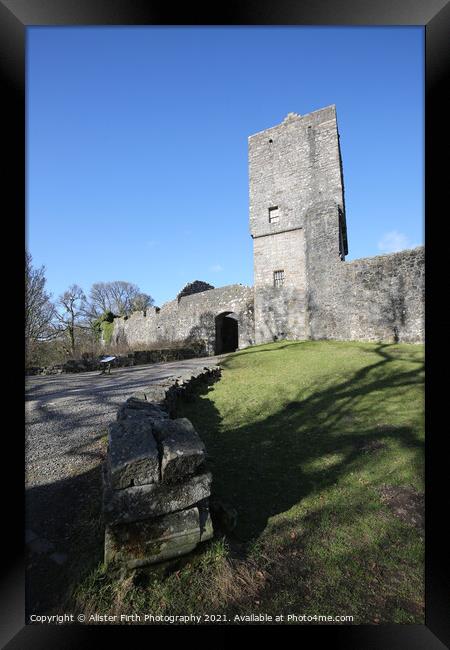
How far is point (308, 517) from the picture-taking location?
276 centimetres

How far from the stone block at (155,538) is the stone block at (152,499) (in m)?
0.06

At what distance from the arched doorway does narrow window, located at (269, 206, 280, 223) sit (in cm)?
623

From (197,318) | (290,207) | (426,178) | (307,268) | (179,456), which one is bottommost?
(179,456)

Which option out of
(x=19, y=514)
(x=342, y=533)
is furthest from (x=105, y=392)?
(x=342, y=533)

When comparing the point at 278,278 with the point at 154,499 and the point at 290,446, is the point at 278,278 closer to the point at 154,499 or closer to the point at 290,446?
the point at 290,446

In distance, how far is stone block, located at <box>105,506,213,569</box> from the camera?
1.95 m

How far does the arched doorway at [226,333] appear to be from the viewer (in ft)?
65.4

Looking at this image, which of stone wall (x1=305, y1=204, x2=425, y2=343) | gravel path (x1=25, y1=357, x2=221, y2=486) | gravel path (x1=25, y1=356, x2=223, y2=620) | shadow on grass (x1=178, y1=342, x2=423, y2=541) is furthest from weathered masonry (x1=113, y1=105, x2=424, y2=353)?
gravel path (x1=25, y1=356, x2=223, y2=620)

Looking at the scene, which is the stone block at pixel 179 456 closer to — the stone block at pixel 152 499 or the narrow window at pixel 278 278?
the stone block at pixel 152 499

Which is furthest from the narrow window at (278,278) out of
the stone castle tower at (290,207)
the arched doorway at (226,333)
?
the arched doorway at (226,333)

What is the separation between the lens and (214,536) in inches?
→ 89.9

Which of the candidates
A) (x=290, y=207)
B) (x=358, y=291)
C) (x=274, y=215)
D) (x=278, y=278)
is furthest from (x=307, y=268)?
(x=274, y=215)

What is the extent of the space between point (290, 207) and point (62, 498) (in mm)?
17497

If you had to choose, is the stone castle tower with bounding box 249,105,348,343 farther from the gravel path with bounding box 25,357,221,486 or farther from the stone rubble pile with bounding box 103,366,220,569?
the stone rubble pile with bounding box 103,366,220,569
